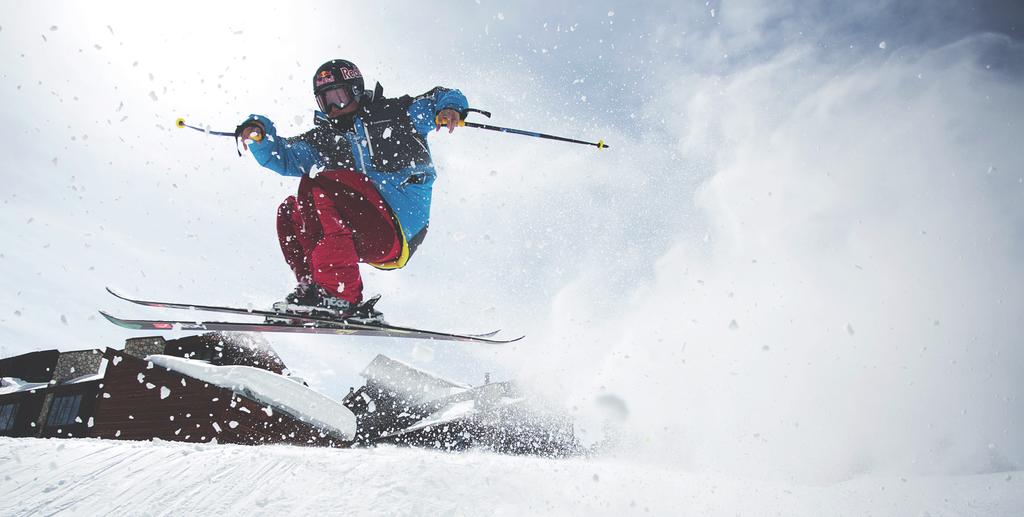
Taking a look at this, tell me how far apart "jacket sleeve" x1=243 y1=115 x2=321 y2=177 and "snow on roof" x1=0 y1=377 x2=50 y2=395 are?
2365 cm

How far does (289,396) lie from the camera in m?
12.6

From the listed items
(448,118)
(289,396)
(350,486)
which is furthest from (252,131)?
(289,396)

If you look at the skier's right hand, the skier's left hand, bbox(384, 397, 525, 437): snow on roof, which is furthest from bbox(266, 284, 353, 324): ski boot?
bbox(384, 397, 525, 437): snow on roof

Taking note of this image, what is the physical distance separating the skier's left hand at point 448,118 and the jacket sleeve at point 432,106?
0.10 feet

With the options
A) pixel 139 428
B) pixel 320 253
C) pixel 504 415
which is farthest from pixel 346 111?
pixel 504 415

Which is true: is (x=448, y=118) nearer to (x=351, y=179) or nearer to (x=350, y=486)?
(x=351, y=179)

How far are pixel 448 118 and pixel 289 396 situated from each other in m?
10.9

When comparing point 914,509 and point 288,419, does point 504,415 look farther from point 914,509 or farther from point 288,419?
point 914,509

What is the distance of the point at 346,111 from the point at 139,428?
51.6ft

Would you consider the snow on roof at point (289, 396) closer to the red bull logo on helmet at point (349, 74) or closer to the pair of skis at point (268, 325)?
the pair of skis at point (268, 325)

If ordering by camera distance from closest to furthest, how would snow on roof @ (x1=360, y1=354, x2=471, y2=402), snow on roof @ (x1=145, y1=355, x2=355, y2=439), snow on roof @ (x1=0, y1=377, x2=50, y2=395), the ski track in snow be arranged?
the ski track in snow < snow on roof @ (x1=145, y1=355, x2=355, y2=439) < snow on roof @ (x1=0, y1=377, x2=50, y2=395) < snow on roof @ (x1=360, y1=354, x2=471, y2=402)

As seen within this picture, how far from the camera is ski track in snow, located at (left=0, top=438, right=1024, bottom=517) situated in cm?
388

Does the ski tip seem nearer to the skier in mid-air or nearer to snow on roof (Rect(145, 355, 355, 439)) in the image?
the skier in mid-air

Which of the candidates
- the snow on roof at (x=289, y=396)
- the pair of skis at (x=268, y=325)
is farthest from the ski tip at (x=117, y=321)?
the snow on roof at (x=289, y=396)
